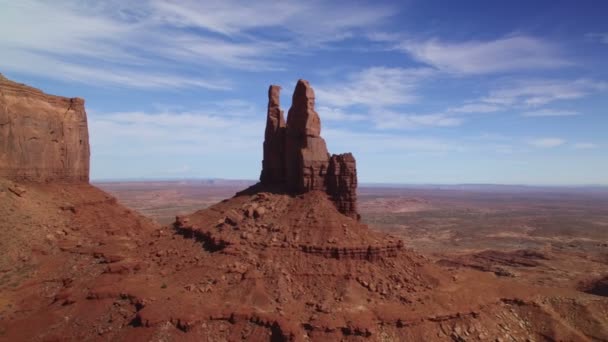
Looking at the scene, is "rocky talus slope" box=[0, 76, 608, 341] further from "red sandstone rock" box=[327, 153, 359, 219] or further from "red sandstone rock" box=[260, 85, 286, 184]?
"red sandstone rock" box=[260, 85, 286, 184]

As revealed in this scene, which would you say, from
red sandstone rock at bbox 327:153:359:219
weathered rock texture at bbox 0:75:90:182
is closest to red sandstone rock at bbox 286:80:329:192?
red sandstone rock at bbox 327:153:359:219

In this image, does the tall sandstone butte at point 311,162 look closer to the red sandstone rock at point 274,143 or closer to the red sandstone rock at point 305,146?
the red sandstone rock at point 305,146

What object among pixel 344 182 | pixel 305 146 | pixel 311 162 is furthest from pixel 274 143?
pixel 344 182

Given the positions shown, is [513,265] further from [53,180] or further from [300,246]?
[53,180]

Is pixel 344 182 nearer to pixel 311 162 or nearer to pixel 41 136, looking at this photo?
pixel 311 162

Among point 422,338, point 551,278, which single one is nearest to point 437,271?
point 422,338
